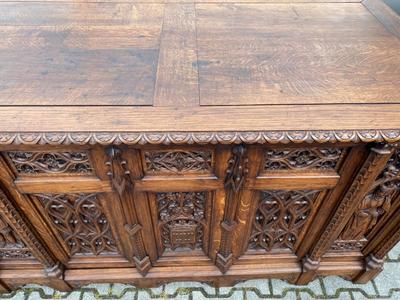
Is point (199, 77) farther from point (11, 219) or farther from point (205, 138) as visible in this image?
point (11, 219)

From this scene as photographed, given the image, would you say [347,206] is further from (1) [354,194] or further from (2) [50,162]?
(2) [50,162]

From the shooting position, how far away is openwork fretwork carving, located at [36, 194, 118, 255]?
0.96 metres

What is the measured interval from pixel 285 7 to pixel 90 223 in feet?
3.58

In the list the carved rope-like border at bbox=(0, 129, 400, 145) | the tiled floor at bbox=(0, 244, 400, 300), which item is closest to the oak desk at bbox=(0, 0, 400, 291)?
the carved rope-like border at bbox=(0, 129, 400, 145)

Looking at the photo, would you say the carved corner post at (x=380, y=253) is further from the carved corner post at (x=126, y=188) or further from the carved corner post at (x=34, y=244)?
the carved corner post at (x=34, y=244)

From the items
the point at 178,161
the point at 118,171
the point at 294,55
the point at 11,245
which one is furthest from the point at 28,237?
the point at 294,55

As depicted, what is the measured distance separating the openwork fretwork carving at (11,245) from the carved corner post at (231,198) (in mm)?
766

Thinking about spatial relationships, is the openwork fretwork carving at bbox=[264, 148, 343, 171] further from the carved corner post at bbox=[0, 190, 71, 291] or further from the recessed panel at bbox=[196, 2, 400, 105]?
the carved corner post at bbox=[0, 190, 71, 291]

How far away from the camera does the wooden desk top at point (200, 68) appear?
2.34 ft

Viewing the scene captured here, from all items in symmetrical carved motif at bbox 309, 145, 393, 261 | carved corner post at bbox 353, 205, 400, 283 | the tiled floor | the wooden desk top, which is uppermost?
the wooden desk top

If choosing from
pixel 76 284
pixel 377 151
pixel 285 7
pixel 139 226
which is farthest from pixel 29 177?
pixel 285 7

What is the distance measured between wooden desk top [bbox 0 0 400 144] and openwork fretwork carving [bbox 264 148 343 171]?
128 mm

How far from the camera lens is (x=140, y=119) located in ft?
2.33

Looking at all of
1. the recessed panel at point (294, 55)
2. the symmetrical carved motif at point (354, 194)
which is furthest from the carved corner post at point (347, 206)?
the recessed panel at point (294, 55)
